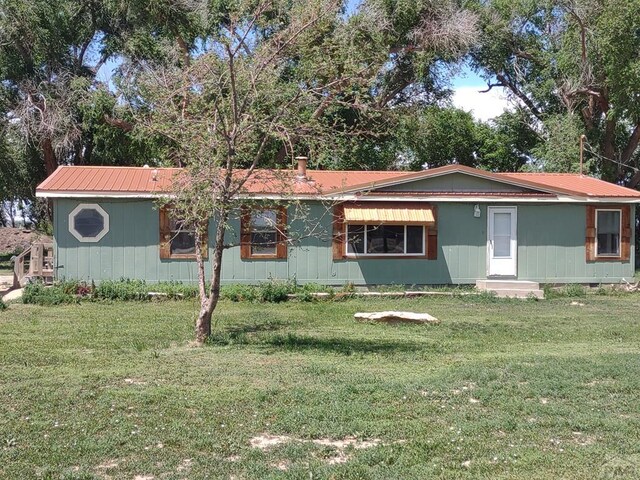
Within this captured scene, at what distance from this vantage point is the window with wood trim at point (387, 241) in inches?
655

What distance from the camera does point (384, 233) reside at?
1684cm

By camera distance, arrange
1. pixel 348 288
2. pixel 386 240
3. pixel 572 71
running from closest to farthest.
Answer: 1. pixel 348 288
2. pixel 386 240
3. pixel 572 71

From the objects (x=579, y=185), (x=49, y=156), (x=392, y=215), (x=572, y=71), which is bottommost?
(x=392, y=215)

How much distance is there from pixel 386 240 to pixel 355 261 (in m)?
0.89

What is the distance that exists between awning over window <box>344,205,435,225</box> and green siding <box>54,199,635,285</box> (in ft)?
1.84

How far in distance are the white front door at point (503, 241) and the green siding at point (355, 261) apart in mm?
168

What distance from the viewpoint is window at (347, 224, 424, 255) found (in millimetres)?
16703

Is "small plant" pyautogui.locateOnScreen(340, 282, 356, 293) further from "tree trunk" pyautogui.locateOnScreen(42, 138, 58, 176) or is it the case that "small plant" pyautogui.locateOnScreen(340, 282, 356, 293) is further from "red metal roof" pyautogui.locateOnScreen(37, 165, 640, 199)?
"tree trunk" pyautogui.locateOnScreen(42, 138, 58, 176)

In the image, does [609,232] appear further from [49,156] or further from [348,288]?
[49,156]

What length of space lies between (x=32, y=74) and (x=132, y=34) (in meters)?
3.41

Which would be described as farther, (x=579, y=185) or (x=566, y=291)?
(x=579, y=185)

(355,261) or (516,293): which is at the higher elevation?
(355,261)

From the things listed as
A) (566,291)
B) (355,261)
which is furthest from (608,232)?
(355,261)

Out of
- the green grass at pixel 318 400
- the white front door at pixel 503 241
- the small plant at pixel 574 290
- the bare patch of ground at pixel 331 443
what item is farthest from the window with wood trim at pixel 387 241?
the bare patch of ground at pixel 331 443
